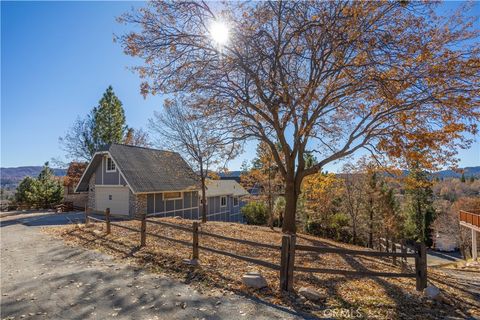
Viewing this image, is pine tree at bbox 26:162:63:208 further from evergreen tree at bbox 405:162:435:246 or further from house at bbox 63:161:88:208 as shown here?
evergreen tree at bbox 405:162:435:246

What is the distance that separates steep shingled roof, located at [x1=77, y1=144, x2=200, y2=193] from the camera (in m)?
22.3

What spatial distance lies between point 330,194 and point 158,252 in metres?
18.5

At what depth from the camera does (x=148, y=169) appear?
24.4 metres

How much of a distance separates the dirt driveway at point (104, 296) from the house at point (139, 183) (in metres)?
13.6

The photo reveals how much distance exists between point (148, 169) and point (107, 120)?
14.4 m

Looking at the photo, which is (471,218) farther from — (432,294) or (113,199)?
(113,199)

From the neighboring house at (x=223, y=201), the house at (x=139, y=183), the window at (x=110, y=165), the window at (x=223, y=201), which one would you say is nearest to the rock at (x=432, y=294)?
the house at (x=139, y=183)

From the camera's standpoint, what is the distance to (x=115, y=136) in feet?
117

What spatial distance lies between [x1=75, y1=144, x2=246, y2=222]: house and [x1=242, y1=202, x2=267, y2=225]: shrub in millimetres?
5759

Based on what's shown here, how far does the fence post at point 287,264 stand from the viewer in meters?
6.28

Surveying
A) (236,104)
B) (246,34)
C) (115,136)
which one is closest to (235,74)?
(236,104)

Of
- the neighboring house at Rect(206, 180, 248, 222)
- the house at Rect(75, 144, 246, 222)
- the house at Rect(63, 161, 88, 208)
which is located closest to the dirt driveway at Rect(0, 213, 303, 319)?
the house at Rect(75, 144, 246, 222)

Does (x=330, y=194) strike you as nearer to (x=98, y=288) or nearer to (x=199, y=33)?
(x=199, y=33)

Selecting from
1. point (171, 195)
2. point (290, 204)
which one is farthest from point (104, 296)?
point (171, 195)
